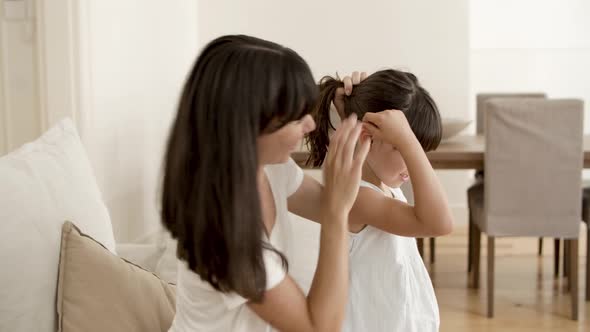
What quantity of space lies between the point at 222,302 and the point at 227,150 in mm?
264

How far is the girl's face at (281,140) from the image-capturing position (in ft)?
4.03

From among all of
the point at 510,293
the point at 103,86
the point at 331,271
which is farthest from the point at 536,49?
the point at 331,271

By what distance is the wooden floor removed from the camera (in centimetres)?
360

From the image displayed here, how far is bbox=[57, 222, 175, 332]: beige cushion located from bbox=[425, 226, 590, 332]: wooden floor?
6.88 feet

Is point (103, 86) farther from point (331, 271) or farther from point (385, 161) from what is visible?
point (331, 271)

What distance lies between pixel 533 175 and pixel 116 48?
1735 mm

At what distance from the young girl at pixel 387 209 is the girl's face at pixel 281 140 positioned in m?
0.32

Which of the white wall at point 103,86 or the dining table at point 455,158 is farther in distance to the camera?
the dining table at point 455,158

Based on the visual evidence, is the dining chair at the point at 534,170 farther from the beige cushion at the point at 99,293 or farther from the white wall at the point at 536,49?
the white wall at the point at 536,49

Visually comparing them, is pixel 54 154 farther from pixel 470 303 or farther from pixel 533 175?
pixel 470 303

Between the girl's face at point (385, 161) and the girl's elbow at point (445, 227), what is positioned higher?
the girl's face at point (385, 161)

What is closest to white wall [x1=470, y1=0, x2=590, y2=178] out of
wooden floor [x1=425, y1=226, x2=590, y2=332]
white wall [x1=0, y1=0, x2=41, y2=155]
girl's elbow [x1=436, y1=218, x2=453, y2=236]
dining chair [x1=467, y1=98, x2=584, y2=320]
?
wooden floor [x1=425, y1=226, x2=590, y2=332]

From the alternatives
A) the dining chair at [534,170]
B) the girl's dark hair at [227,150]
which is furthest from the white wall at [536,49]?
the girl's dark hair at [227,150]

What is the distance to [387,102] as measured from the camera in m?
1.67
